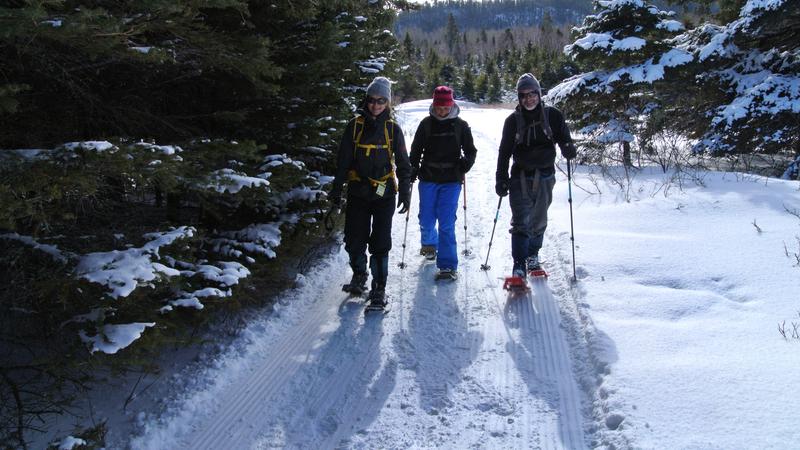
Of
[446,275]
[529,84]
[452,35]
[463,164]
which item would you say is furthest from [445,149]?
[452,35]

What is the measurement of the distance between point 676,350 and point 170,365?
4.11 m

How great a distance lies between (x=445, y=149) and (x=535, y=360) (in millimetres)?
2831

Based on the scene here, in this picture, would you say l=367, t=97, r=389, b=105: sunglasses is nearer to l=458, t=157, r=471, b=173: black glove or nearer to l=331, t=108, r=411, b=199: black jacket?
l=331, t=108, r=411, b=199: black jacket

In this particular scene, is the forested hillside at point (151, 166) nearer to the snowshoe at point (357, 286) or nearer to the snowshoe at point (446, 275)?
the snowshoe at point (357, 286)

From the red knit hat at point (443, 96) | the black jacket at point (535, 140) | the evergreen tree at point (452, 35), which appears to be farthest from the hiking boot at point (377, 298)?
the evergreen tree at point (452, 35)

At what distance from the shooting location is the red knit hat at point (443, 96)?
5.95 m

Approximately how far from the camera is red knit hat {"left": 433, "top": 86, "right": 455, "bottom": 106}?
19.5 ft

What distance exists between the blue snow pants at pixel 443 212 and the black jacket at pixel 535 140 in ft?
2.64

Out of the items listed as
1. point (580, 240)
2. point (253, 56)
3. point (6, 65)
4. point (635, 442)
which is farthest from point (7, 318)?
point (580, 240)

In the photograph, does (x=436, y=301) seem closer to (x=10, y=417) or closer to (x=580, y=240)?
(x=580, y=240)

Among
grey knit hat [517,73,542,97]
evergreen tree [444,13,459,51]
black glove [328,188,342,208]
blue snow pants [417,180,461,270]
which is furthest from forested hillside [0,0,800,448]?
evergreen tree [444,13,459,51]

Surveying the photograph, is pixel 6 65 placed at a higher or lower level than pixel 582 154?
higher

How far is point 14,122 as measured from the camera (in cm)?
352

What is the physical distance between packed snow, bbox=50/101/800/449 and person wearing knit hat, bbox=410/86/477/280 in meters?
0.46
